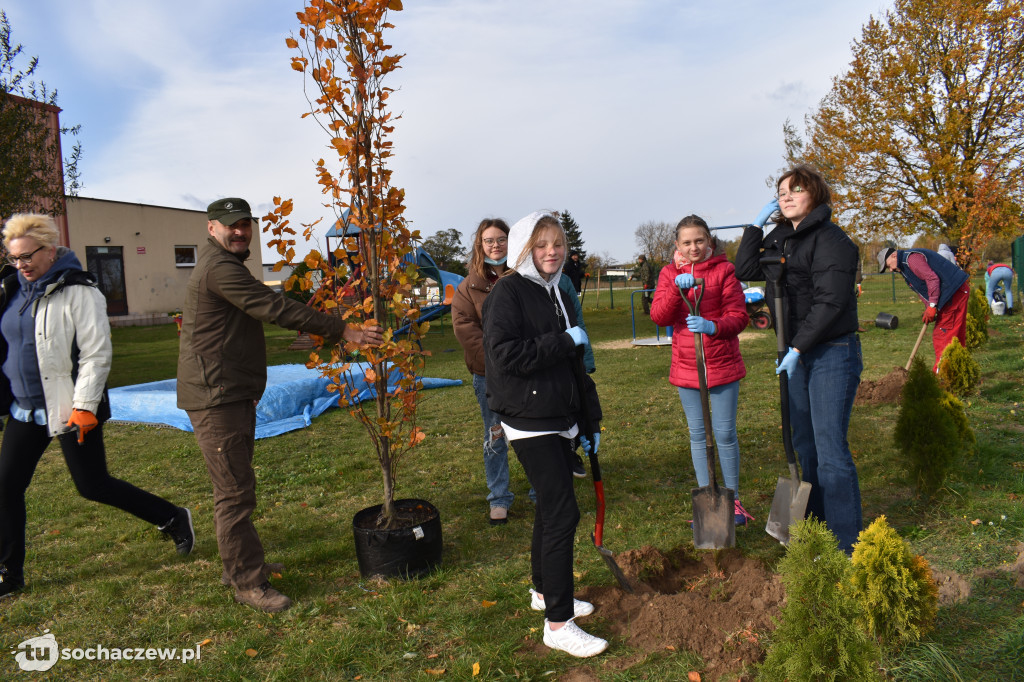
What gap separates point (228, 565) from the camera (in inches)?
135

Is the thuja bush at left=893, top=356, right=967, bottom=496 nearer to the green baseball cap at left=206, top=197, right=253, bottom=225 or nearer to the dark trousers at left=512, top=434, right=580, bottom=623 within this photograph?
the dark trousers at left=512, top=434, right=580, bottom=623

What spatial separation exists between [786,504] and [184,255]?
30.5 metres

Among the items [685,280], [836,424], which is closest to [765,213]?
[685,280]

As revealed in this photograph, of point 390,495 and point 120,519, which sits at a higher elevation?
point 390,495

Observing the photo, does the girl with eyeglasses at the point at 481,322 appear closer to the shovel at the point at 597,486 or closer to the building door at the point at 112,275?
the shovel at the point at 597,486

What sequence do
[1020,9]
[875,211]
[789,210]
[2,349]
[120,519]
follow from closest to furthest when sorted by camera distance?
1. [789,210]
2. [2,349]
3. [120,519]
4. [1020,9]
5. [875,211]

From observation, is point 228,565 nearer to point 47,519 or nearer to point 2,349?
point 2,349

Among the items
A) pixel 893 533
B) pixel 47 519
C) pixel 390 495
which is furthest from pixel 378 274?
pixel 47 519

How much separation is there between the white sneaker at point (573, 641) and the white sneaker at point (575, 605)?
0.14 meters

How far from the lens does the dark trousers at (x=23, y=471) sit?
3617mm

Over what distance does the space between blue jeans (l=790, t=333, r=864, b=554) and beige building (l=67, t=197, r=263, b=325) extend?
1010 inches

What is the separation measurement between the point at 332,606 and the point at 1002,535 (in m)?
3.56

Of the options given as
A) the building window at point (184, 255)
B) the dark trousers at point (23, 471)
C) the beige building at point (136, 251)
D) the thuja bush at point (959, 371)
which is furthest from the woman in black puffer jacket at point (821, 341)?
the building window at point (184, 255)

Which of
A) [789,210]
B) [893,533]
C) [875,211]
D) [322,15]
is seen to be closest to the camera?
[893,533]
